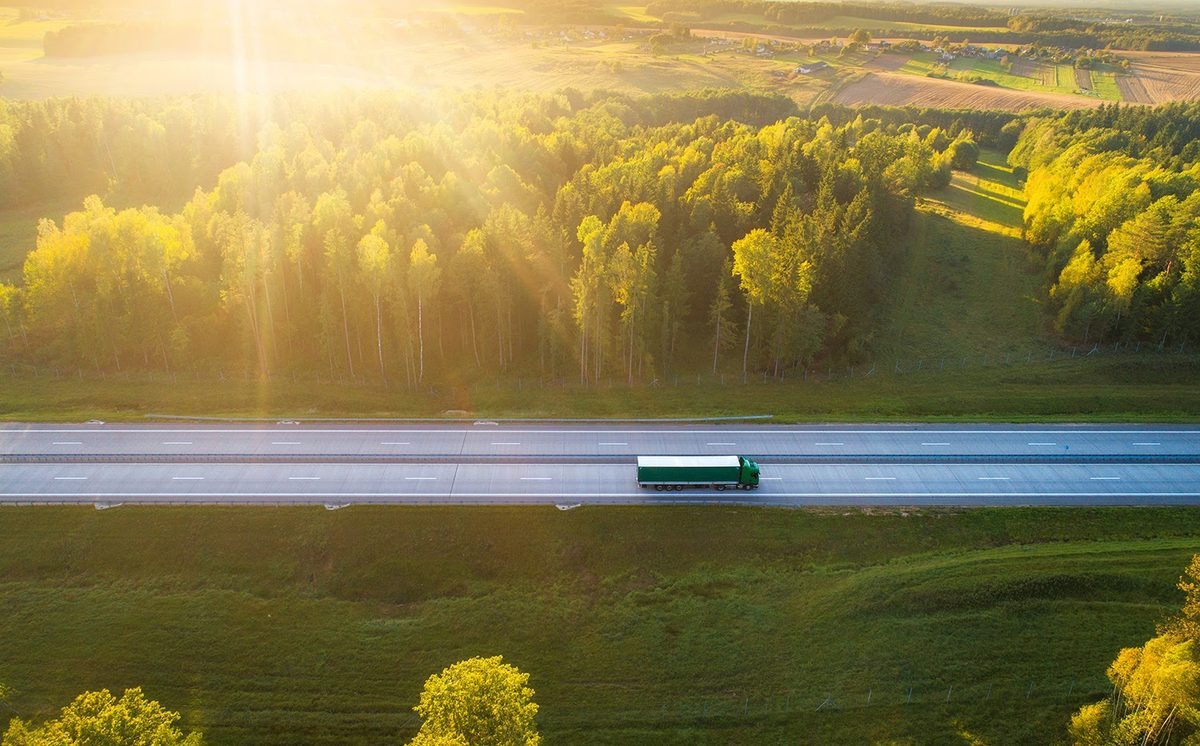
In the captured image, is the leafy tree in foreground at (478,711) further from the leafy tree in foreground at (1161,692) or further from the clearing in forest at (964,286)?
the clearing in forest at (964,286)

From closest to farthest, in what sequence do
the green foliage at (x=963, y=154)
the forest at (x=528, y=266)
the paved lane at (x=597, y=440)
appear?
the paved lane at (x=597, y=440), the forest at (x=528, y=266), the green foliage at (x=963, y=154)

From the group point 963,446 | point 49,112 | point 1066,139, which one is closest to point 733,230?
point 963,446

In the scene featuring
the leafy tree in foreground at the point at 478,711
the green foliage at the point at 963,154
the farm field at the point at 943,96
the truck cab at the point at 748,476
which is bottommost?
the leafy tree in foreground at the point at 478,711

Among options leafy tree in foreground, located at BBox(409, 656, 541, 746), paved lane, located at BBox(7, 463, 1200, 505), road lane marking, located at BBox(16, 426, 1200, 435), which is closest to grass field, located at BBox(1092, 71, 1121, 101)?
road lane marking, located at BBox(16, 426, 1200, 435)

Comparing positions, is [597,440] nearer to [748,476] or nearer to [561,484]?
[561,484]

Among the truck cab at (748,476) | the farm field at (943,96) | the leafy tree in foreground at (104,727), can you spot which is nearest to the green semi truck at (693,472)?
the truck cab at (748,476)

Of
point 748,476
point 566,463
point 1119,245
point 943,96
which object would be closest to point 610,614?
point 566,463

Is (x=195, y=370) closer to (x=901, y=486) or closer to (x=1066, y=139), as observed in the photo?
(x=901, y=486)

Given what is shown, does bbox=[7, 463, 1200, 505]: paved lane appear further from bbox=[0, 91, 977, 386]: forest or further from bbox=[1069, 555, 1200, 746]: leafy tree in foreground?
bbox=[1069, 555, 1200, 746]: leafy tree in foreground
